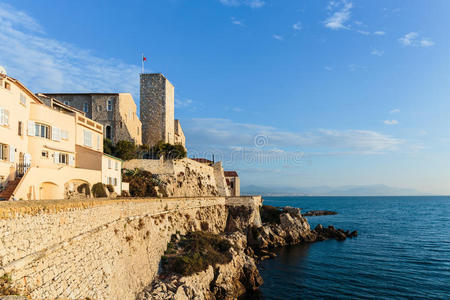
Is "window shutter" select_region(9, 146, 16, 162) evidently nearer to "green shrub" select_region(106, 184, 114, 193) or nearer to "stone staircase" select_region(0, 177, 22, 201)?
"stone staircase" select_region(0, 177, 22, 201)

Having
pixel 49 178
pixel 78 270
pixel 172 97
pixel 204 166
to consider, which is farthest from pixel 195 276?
pixel 172 97

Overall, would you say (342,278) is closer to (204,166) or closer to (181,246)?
(181,246)

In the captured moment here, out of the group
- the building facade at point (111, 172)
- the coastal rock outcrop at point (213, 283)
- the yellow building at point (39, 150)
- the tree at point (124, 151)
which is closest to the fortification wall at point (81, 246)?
the coastal rock outcrop at point (213, 283)

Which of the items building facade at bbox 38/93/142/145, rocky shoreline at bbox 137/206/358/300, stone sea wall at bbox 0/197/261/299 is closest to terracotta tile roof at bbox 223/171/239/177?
rocky shoreline at bbox 137/206/358/300

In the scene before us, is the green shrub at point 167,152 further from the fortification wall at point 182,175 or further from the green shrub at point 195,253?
the green shrub at point 195,253

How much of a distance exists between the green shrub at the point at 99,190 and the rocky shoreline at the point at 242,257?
10557 mm

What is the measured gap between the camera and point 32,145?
72.4ft

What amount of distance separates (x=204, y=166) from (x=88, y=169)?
93.8ft

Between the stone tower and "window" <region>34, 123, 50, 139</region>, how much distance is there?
28.3 m

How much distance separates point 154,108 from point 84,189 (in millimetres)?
29499

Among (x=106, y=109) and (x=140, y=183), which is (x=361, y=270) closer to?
(x=140, y=183)

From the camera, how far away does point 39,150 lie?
2248 centimetres

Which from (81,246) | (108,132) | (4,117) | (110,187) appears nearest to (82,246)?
(81,246)

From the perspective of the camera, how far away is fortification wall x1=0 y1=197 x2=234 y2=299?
27.6ft
